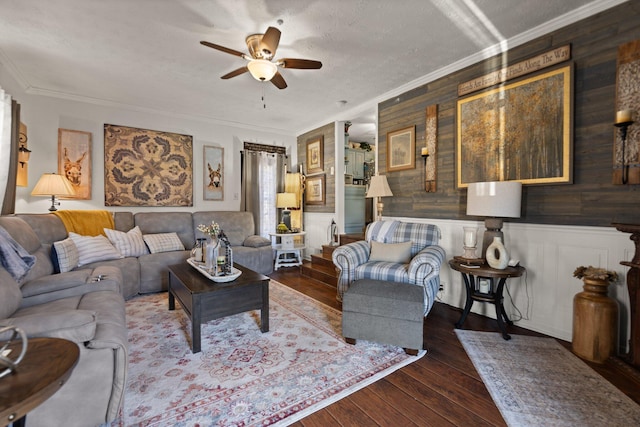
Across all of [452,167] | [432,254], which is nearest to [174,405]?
[432,254]

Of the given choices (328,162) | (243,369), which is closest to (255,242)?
(328,162)

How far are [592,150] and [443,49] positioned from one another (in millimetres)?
1583

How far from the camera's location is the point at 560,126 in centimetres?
237

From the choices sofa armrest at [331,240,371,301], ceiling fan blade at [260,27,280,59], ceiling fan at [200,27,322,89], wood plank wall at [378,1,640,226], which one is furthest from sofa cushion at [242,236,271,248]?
wood plank wall at [378,1,640,226]

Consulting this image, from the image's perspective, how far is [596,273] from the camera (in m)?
2.05

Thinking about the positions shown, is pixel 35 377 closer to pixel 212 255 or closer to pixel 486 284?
pixel 212 255

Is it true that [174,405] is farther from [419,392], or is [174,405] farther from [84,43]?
[84,43]

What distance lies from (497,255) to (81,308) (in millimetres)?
3187

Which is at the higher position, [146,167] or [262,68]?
[262,68]

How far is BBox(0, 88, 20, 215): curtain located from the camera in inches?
108

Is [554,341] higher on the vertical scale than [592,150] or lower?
lower

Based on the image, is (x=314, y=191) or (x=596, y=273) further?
(x=314, y=191)

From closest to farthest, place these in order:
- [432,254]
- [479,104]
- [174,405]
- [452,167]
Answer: [174,405], [432,254], [479,104], [452,167]

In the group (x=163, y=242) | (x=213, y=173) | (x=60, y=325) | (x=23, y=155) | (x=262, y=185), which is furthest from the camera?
(x=262, y=185)
